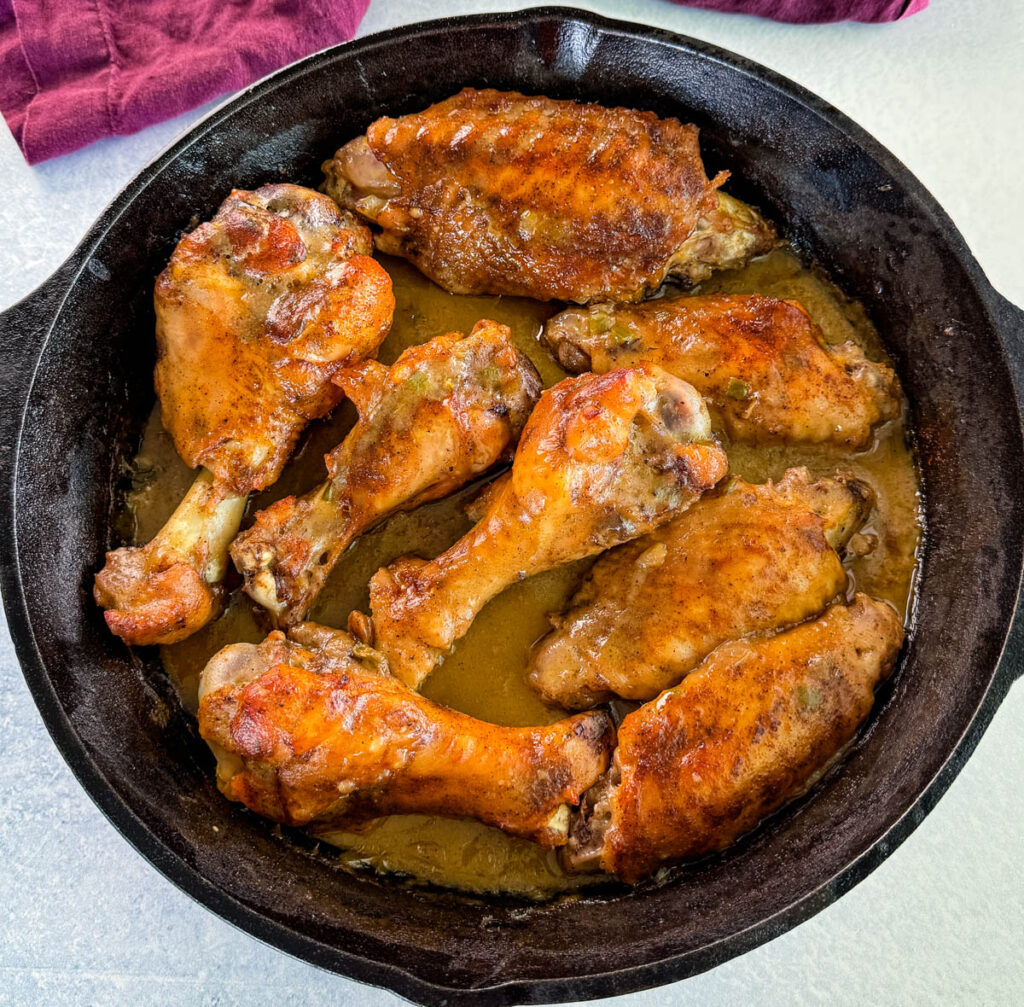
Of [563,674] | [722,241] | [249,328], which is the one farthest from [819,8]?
[563,674]

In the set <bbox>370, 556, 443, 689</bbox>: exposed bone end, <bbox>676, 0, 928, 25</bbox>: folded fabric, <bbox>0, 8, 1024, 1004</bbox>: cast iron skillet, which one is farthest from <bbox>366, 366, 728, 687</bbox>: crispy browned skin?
<bbox>676, 0, 928, 25</bbox>: folded fabric

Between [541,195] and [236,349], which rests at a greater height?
[541,195]

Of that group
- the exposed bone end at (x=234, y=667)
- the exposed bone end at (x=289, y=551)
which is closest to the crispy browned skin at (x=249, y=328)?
the exposed bone end at (x=289, y=551)

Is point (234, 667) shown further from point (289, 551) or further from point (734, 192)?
point (734, 192)

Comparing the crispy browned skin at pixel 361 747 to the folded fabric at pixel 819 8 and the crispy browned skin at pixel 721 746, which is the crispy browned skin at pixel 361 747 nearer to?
the crispy browned skin at pixel 721 746

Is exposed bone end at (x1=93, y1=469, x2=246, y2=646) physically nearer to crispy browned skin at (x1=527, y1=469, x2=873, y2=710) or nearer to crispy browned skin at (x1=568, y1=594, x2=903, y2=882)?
crispy browned skin at (x1=527, y1=469, x2=873, y2=710)

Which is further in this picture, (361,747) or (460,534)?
(460,534)

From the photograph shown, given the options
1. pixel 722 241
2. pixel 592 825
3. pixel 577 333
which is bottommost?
pixel 592 825
